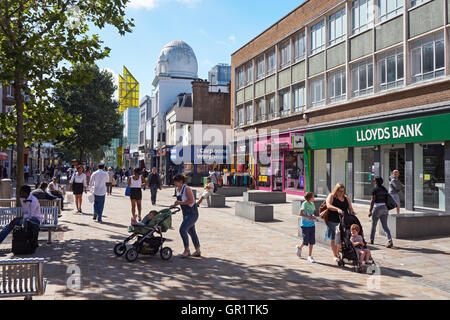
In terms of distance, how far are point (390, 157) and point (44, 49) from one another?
15.4 metres

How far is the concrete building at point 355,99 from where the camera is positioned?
16.9 meters

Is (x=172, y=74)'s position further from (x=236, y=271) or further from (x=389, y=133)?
(x=236, y=271)

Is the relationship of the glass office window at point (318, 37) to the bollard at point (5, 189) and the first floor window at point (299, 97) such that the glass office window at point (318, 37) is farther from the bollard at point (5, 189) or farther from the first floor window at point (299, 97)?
the bollard at point (5, 189)

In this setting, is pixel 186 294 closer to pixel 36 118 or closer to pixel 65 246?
pixel 65 246

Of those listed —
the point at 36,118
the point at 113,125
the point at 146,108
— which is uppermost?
the point at 146,108

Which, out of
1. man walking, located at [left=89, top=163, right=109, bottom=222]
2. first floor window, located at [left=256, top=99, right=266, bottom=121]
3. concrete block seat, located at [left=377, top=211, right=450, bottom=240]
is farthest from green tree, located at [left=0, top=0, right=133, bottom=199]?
first floor window, located at [left=256, top=99, right=266, bottom=121]

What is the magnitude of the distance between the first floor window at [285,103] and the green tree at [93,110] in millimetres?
22735

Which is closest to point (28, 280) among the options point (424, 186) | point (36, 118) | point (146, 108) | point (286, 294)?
point (286, 294)

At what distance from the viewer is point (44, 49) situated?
1035 cm

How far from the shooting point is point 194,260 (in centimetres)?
847

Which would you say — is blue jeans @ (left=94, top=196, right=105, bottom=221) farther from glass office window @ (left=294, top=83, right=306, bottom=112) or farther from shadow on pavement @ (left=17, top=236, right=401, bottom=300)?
glass office window @ (left=294, top=83, right=306, bottom=112)

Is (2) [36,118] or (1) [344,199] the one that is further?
(2) [36,118]

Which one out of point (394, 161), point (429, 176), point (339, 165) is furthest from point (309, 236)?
point (339, 165)
